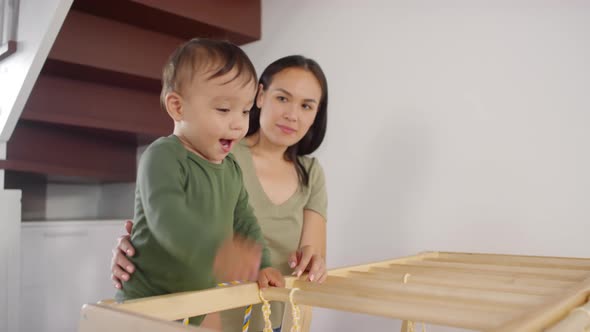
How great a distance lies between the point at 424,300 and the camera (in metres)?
0.68

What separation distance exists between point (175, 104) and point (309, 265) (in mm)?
356

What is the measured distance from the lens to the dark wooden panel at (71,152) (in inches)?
82.7

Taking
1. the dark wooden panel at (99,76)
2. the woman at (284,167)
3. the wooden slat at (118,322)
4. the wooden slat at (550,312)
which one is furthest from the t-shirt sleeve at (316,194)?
the dark wooden panel at (99,76)

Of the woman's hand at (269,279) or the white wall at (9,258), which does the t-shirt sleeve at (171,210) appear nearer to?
the woman's hand at (269,279)

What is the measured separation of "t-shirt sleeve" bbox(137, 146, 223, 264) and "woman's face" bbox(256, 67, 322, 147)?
457 millimetres

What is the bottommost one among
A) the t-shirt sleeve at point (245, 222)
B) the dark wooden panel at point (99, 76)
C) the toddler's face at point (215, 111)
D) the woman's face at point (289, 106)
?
the t-shirt sleeve at point (245, 222)

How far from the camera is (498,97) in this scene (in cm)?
145

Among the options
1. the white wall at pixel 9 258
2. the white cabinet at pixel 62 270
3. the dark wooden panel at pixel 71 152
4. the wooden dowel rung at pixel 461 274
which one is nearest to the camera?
the wooden dowel rung at pixel 461 274

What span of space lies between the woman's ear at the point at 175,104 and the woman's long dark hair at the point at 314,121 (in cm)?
46

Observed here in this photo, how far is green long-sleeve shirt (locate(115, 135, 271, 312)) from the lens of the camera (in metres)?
0.64

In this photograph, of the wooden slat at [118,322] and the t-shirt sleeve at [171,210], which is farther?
the t-shirt sleeve at [171,210]

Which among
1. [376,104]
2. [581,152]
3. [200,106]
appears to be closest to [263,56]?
[376,104]

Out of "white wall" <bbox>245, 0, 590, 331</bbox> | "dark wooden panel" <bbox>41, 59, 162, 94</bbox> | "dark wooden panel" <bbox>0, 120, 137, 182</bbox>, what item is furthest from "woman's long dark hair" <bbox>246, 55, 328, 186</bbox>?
"dark wooden panel" <bbox>0, 120, 137, 182</bbox>

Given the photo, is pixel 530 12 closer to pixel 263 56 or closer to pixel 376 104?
pixel 376 104
